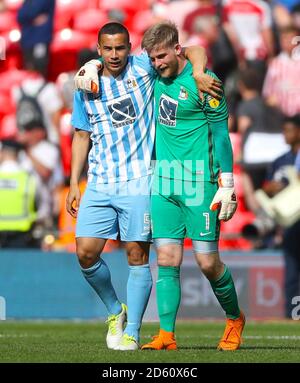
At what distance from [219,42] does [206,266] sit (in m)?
8.40

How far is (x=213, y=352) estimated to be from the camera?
8312 millimetres

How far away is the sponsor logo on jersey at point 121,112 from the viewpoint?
340 inches

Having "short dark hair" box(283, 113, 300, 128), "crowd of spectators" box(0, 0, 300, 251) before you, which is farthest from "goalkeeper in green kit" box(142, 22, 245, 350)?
"short dark hair" box(283, 113, 300, 128)

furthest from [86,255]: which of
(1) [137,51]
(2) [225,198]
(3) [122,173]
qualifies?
(1) [137,51]

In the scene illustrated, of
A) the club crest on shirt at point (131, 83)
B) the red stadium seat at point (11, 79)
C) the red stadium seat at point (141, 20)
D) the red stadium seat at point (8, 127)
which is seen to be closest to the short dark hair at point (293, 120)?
the red stadium seat at point (141, 20)

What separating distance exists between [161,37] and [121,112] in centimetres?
66

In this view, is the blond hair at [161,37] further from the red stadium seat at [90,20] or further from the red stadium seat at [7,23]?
the red stadium seat at [7,23]

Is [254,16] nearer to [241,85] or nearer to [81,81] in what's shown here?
[241,85]

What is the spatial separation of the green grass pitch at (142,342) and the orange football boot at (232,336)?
0.12m

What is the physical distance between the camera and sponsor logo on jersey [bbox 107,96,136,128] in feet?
28.3

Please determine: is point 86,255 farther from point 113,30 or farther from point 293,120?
point 293,120

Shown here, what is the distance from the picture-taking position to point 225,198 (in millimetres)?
8344
